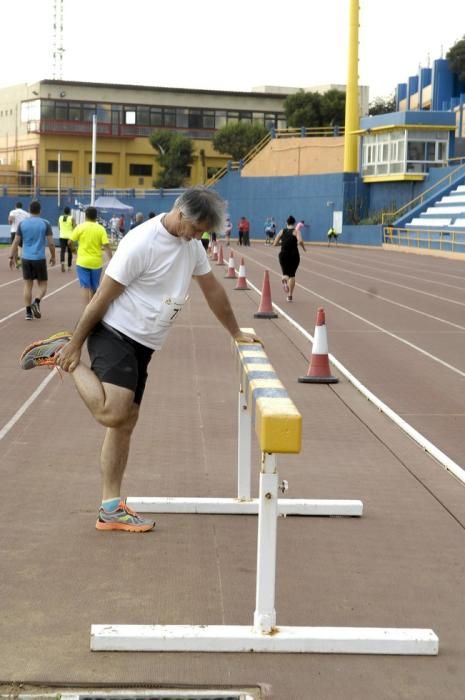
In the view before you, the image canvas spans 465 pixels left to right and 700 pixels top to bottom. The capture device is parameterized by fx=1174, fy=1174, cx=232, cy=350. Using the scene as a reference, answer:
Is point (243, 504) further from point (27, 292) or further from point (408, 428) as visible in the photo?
point (27, 292)

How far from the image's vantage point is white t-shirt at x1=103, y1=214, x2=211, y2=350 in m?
5.87

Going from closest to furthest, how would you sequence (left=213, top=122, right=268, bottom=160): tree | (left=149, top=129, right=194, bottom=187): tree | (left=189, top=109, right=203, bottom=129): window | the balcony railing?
(left=149, top=129, right=194, bottom=187): tree < (left=213, top=122, right=268, bottom=160): tree < the balcony railing < (left=189, top=109, right=203, bottom=129): window

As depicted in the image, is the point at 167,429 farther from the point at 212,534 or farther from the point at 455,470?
the point at 212,534

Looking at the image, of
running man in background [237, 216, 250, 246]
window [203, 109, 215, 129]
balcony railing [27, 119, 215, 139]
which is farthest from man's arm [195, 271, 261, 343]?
window [203, 109, 215, 129]

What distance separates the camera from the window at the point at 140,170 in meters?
103

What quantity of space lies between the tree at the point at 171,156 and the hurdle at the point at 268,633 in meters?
94.4

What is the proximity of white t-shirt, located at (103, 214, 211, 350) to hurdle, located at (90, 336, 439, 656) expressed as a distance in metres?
1.36

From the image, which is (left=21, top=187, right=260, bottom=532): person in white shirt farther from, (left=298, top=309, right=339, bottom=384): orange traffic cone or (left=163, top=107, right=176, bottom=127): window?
(left=163, top=107, right=176, bottom=127): window

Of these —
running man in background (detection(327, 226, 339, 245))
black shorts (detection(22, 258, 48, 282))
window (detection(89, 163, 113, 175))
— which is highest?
window (detection(89, 163, 113, 175))

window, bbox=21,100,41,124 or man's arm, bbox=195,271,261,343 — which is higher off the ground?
window, bbox=21,100,41,124

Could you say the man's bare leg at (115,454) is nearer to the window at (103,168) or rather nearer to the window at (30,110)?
the window at (103,168)

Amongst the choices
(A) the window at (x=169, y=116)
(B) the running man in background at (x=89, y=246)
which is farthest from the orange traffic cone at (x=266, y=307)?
(A) the window at (x=169, y=116)

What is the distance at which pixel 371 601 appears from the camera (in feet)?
17.4

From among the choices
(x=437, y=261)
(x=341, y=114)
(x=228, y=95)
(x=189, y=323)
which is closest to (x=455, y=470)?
(x=189, y=323)
